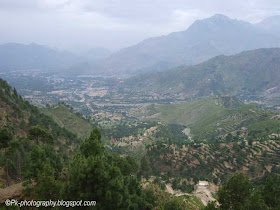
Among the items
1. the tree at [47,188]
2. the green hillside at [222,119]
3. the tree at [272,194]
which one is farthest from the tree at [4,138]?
the green hillside at [222,119]

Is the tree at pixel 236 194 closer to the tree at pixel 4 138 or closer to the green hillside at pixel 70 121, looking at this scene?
the tree at pixel 4 138

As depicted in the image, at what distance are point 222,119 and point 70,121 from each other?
3475 inches

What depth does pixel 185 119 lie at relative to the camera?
17600cm

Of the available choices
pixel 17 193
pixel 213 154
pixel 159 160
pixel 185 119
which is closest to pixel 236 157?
pixel 213 154

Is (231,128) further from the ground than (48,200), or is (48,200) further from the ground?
(48,200)

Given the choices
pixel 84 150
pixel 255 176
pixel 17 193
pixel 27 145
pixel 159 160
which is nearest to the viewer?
pixel 17 193

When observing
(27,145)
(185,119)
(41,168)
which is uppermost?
(41,168)

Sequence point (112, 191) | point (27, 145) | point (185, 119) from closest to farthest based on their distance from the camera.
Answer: point (112, 191) → point (27, 145) → point (185, 119)

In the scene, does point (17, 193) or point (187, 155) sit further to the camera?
point (187, 155)

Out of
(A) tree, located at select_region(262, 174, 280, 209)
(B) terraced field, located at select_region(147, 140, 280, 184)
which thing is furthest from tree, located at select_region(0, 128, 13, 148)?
(B) terraced field, located at select_region(147, 140, 280, 184)

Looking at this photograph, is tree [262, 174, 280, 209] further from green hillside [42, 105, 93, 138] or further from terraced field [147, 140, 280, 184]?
green hillside [42, 105, 93, 138]

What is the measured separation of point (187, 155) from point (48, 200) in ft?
171

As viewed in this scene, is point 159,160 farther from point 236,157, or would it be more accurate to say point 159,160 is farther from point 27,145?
point 27,145

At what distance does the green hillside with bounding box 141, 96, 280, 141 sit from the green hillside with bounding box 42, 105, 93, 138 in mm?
56362
